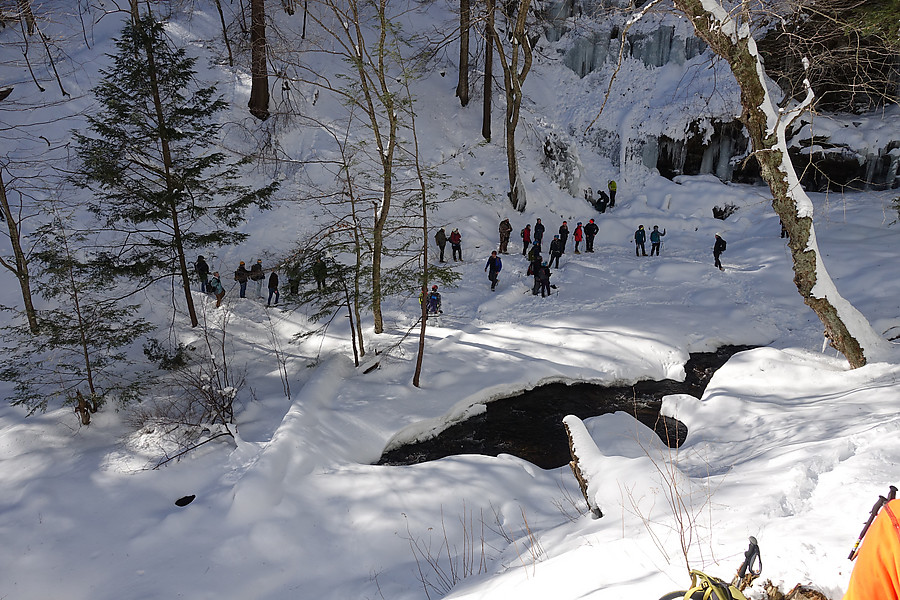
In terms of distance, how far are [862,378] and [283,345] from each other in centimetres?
1256

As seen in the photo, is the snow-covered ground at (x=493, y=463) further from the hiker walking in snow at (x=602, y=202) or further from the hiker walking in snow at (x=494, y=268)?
the hiker walking in snow at (x=602, y=202)

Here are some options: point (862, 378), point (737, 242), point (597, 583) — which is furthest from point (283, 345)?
point (737, 242)

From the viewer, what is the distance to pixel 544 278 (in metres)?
15.0

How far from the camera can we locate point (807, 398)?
8.27 meters

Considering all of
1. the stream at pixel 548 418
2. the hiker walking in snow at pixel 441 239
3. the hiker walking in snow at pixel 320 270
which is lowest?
the stream at pixel 548 418

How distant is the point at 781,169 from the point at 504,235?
10711 mm

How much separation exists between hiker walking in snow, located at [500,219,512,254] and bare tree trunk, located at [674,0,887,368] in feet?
33.3

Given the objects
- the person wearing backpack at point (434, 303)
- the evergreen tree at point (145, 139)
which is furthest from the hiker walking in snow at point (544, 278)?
the evergreen tree at point (145, 139)

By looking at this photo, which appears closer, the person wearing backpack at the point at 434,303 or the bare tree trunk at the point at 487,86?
the person wearing backpack at the point at 434,303

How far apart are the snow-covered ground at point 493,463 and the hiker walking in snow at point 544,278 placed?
17.0 inches

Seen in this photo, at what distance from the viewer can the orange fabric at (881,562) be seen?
1.68m

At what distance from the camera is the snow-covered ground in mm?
4102

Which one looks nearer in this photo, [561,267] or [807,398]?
[807,398]

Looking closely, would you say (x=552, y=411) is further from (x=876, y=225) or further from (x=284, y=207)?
(x=876, y=225)
